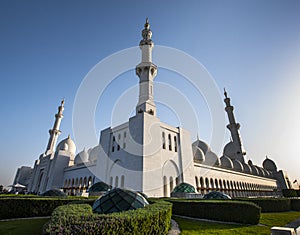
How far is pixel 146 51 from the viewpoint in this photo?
31.5 meters

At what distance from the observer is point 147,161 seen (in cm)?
2048

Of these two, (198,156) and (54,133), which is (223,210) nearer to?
(198,156)

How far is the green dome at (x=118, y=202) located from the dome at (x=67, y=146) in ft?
120

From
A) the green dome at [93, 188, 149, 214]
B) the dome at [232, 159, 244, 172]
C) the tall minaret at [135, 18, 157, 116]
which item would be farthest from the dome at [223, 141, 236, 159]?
the green dome at [93, 188, 149, 214]

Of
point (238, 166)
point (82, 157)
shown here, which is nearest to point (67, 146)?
point (82, 157)

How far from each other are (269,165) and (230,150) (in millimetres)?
18720

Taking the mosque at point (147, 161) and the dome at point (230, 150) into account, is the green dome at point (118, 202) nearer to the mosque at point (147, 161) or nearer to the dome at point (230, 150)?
the mosque at point (147, 161)

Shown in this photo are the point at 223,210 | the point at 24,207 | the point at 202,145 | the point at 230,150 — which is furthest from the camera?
the point at 230,150

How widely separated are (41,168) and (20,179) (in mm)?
19066

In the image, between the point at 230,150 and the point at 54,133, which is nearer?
the point at 54,133

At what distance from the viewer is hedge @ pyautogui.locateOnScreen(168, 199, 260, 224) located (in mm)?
8867

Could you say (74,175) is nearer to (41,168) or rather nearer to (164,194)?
(41,168)

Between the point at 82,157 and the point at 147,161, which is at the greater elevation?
the point at 82,157

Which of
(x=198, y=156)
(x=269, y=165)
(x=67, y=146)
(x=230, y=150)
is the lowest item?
(x=198, y=156)
